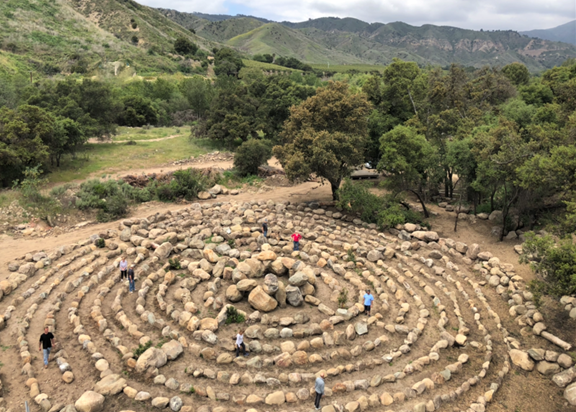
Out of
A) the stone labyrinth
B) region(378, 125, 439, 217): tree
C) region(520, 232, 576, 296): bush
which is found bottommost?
the stone labyrinth

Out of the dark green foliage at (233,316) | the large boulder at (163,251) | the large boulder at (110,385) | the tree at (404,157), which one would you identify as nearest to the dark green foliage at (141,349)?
the large boulder at (110,385)

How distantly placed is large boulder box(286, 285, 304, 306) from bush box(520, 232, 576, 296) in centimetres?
1052

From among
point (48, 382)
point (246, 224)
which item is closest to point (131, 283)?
point (48, 382)

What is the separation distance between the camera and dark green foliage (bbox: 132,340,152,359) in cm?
1507

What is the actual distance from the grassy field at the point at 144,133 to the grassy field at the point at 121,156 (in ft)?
10.2

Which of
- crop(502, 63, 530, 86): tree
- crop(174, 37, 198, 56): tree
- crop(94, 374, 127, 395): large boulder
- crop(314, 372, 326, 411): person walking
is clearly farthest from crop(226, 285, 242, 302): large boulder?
crop(174, 37, 198, 56): tree

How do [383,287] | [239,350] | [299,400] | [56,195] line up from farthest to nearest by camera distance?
[56,195] → [383,287] → [239,350] → [299,400]

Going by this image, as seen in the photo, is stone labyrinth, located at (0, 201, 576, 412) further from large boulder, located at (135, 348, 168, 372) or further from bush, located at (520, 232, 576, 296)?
bush, located at (520, 232, 576, 296)

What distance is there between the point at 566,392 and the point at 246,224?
768 inches

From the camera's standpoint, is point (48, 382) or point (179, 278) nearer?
point (48, 382)

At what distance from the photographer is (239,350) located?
50.9ft

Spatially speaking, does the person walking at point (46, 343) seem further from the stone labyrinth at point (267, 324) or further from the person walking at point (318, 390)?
the person walking at point (318, 390)

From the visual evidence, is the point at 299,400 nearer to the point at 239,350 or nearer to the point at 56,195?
the point at 239,350

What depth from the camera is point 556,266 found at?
661 inches
